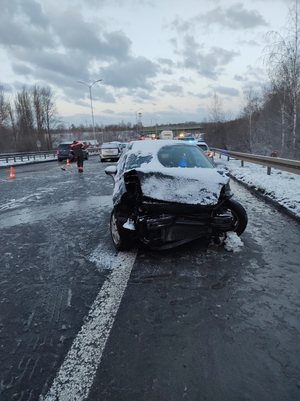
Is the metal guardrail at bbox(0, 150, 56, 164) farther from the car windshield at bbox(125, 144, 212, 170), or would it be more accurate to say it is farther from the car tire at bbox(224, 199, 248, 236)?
the car tire at bbox(224, 199, 248, 236)

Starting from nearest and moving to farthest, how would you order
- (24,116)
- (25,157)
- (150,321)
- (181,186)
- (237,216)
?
(150,321), (181,186), (237,216), (25,157), (24,116)

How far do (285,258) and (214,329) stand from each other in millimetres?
2101

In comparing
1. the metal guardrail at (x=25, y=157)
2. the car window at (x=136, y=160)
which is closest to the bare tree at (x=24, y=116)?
the metal guardrail at (x=25, y=157)

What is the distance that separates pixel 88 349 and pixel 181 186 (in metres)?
2.38

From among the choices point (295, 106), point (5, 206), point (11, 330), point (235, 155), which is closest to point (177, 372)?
point (11, 330)

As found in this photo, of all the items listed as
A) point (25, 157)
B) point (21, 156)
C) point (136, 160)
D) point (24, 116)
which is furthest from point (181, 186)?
point (24, 116)

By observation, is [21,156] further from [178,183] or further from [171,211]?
Answer: [171,211]

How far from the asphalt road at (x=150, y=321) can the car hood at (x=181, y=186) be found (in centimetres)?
89

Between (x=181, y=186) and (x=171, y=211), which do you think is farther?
(x=181, y=186)

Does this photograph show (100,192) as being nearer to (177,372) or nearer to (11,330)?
(11,330)

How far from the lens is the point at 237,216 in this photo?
4.71 meters

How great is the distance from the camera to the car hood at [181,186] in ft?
12.6

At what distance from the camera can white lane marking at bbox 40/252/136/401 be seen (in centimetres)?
194

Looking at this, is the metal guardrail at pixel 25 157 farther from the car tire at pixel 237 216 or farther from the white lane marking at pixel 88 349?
the white lane marking at pixel 88 349
